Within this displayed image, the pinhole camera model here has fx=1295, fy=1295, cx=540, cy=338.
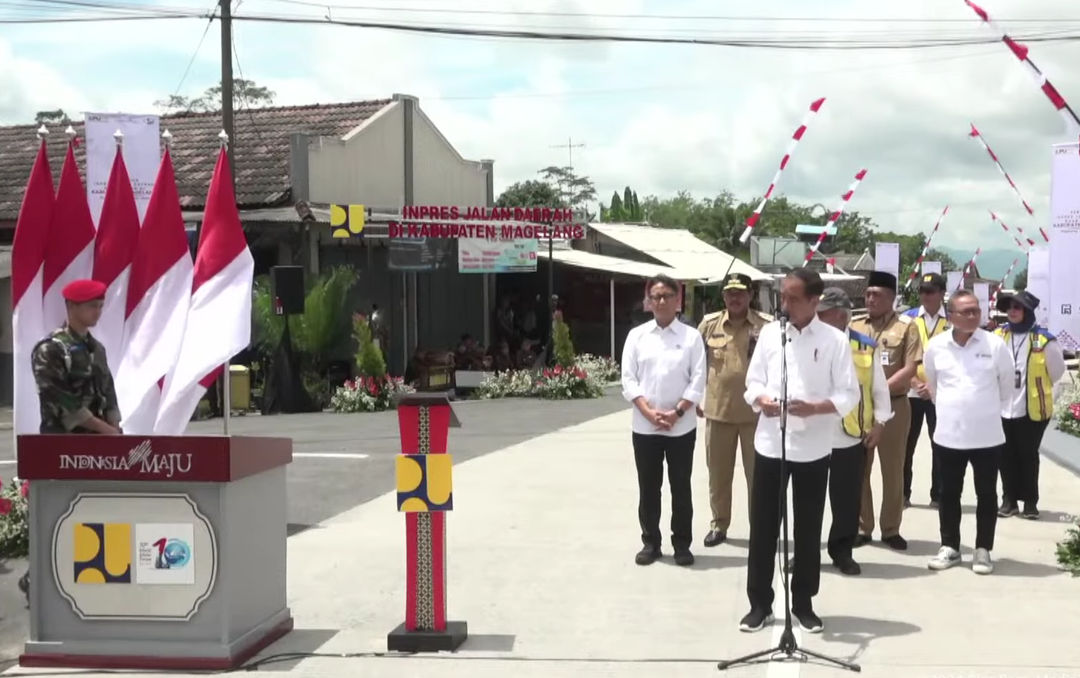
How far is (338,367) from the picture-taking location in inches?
920

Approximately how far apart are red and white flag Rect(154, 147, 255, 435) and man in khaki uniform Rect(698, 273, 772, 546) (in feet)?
10.6

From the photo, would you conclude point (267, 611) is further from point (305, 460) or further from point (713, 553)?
point (305, 460)

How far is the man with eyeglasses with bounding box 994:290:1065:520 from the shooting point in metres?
10.1

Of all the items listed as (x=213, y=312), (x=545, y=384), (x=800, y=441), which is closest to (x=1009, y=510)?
(x=800, y=441)

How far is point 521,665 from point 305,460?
9.07 meters

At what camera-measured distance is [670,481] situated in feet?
27.7

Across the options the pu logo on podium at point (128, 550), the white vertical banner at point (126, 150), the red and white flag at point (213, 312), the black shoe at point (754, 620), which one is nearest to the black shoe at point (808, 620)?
the black shoe at point (754, 620)

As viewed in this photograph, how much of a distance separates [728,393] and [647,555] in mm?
1288

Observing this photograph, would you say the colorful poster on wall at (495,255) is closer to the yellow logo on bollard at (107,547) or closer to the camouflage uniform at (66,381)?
the camouflage uniform at (66,381)

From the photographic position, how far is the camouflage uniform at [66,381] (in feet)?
22.1

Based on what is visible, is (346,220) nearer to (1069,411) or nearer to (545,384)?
(545,384)

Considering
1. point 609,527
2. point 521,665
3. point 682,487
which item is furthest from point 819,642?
point 609,527

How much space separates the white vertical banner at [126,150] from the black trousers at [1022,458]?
8125 mm

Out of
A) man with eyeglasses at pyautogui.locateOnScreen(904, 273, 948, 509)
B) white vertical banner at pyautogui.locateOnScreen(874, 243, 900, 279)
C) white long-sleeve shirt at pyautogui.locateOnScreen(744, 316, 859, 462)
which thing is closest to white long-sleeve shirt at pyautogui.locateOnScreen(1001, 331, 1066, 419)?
man with eyeglasses at pyautogui.locateOnScreen(904, 273, 948, 509)
